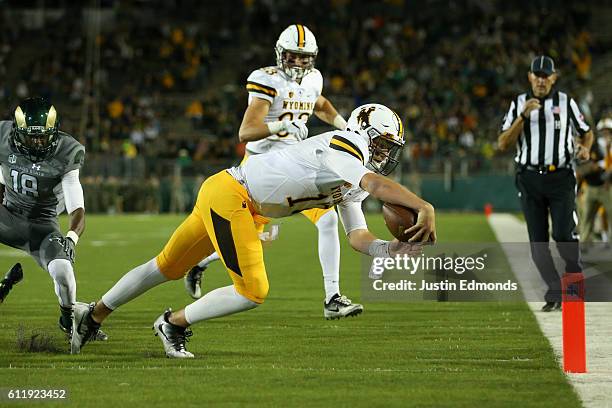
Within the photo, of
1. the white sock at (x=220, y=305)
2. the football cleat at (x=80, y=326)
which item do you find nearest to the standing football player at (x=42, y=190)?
the football cleat at (x=80, y=326)

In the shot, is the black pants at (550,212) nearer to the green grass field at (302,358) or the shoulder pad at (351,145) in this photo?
the green grass field at (302,358)

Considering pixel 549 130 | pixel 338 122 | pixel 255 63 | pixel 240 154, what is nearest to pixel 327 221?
pixel 338 122

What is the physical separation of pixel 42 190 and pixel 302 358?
6.38 feet

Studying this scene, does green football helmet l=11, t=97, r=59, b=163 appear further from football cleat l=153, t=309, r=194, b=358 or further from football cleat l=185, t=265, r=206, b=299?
football cleat l=185, t=265, r=206, b=299

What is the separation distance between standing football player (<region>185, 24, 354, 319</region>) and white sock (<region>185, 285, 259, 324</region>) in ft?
5.37

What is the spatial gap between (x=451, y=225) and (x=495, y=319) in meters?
12.4

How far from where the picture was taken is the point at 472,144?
2616cm

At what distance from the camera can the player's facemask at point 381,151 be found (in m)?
5.66

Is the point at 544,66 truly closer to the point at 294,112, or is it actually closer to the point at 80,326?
the point at 294,112

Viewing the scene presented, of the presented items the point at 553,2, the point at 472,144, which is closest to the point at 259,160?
the point at 472,144

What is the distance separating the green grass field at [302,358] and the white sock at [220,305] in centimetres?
25

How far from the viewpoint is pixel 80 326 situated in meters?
6.26

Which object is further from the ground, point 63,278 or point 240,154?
point 63,278

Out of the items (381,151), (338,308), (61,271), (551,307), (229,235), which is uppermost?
(381,151)
